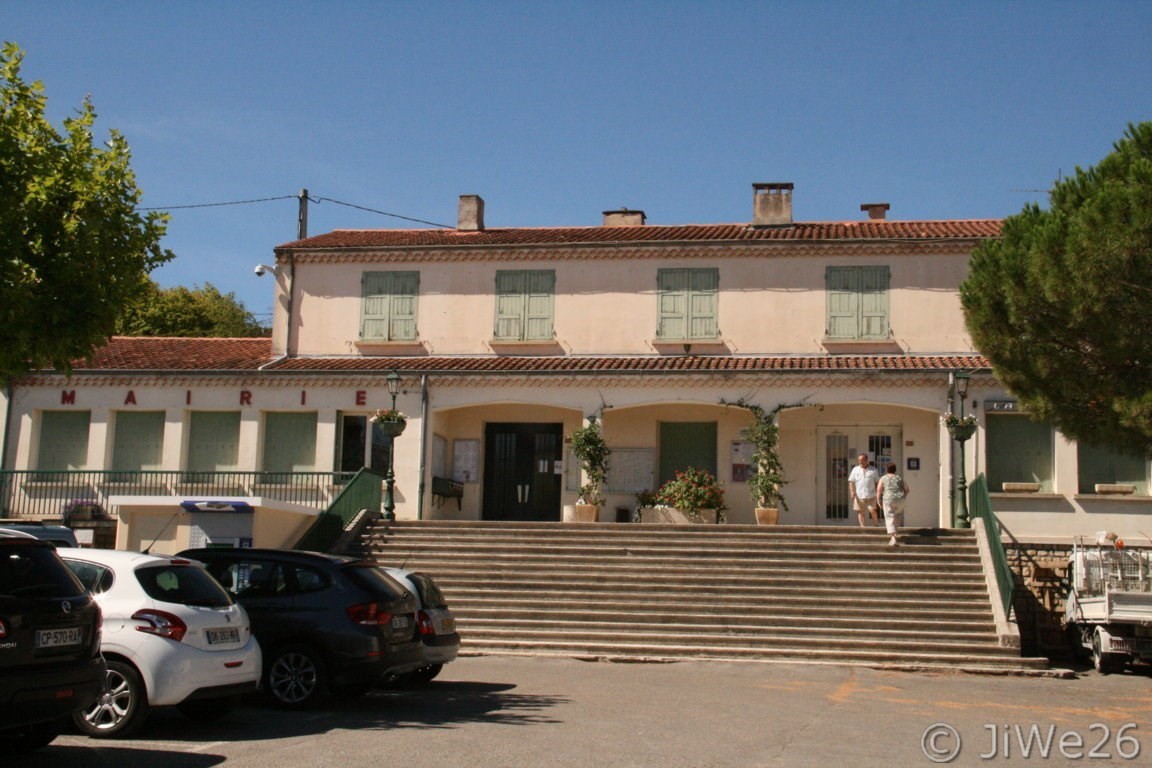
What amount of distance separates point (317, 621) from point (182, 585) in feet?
6.17

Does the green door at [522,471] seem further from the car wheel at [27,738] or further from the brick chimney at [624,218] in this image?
the car wheel at [27,738]

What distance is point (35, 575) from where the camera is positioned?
27.6 ft

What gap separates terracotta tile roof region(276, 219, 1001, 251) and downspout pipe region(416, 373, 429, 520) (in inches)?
139

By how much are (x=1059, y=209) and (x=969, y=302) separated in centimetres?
191

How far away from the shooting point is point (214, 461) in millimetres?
26141

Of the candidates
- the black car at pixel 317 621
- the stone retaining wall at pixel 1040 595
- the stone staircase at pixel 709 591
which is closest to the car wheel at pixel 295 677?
the black car at pixel 317 621

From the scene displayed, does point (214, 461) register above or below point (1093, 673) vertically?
above

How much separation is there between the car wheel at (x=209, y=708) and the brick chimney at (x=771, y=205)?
63.6ft

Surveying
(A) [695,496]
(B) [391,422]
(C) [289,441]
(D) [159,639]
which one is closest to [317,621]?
(D) [159,639]

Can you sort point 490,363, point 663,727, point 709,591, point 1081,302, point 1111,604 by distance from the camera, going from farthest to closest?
point 490,363 → point 709,591 → point 1111,604 → point 1081,302 → point 663,727

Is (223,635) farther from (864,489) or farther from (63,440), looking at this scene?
(63,440)

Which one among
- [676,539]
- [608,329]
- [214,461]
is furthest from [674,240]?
[214,461]

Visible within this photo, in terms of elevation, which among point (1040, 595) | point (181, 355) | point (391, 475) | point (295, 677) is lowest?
point (295, 677)

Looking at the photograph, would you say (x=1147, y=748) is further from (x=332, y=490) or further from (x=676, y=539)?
(x=332, y=490)
